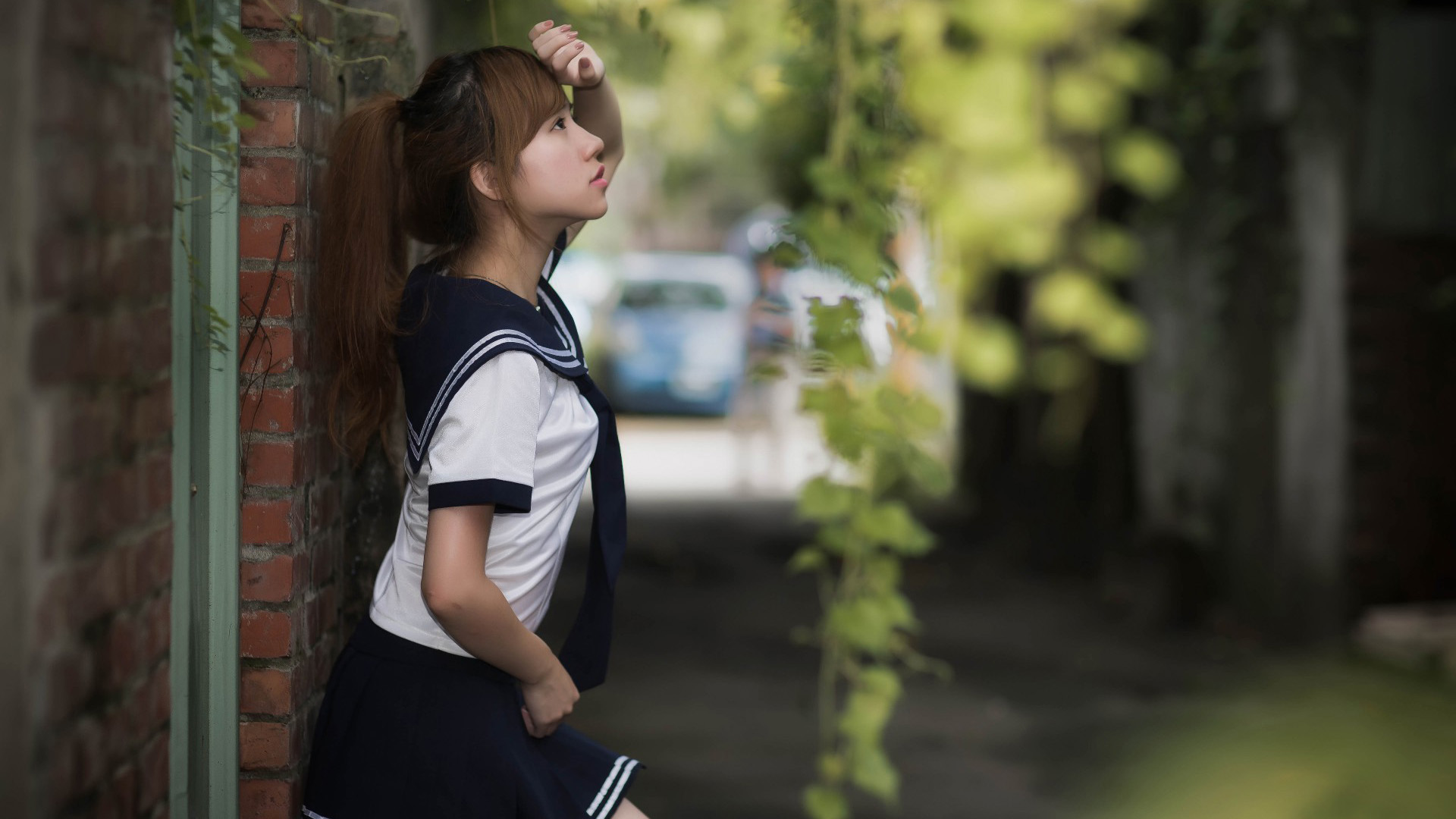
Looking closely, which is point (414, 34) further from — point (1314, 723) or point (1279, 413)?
point (1279, 413)

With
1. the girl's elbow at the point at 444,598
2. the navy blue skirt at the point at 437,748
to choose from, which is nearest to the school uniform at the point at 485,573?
the navy blue skirt at the point at 437,748

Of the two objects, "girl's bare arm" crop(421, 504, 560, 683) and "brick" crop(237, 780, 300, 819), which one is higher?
"girl's bare arm" crop(421, 504, 560, 683)

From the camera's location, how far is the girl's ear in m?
2.16

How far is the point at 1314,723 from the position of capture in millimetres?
5375

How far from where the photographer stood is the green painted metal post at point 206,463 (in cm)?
215

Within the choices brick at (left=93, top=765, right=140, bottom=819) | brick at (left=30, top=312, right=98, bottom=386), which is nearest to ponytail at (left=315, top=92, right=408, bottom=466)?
brick at (left=30, top=312, right=98, bottom=386)

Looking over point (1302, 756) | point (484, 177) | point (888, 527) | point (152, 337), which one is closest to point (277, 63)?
point (484, 177)

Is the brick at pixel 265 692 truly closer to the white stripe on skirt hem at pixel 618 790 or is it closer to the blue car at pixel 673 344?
the white stripe on skirt hem at pixel 618 790

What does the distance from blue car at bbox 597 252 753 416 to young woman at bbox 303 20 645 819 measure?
14.0 metres

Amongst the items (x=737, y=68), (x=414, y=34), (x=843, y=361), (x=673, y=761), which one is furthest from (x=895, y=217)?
(x=737, y=68)

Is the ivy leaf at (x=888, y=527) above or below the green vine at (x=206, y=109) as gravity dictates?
below

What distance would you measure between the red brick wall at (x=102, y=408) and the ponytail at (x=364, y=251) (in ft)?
1.14

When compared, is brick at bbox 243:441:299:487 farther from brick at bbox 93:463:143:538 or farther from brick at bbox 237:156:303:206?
brick at bbox 93:463:143:538

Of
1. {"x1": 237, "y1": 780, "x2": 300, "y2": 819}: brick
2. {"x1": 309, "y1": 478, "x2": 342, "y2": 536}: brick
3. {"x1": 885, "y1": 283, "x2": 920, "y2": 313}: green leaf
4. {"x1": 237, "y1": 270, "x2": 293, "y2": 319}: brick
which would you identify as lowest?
{"x1": 237, "y1": 780, "x2": 300, "y2": 819}: brick
